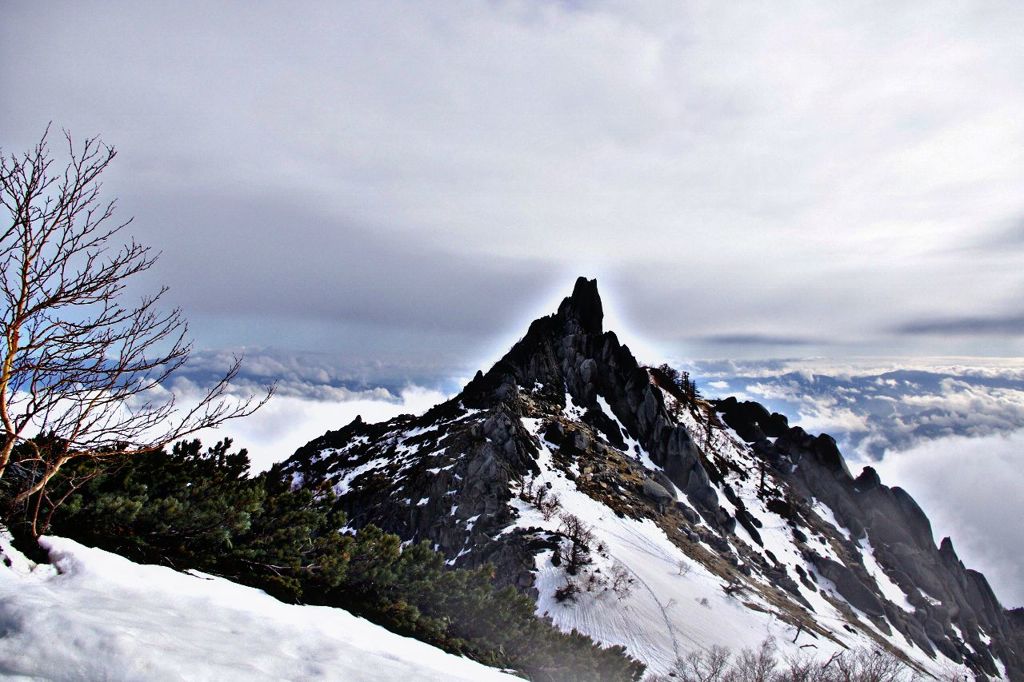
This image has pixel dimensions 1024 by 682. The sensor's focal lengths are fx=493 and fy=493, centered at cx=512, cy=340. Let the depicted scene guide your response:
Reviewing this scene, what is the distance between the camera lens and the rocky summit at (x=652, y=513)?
114ft

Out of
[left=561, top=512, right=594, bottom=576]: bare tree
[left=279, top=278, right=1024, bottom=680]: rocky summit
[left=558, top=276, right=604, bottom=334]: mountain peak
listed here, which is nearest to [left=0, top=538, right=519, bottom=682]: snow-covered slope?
[left=279, top=278, right=1024, bottom=680]: rocky summit

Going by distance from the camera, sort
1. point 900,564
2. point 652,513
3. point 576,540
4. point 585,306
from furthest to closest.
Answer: point 585,306 < point 900,564 < point 652,513 < point 576,540

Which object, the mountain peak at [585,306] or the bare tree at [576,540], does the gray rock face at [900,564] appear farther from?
the bare tree at [576,540]

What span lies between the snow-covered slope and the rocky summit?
17596 mm

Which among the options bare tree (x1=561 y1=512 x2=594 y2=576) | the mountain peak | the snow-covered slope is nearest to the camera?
the snow-covered slope

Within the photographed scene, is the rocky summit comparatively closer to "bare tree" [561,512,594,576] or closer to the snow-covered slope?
"bare tree" [561,512,594,576]

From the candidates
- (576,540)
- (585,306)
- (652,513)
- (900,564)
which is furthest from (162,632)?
(900,564)

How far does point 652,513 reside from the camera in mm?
52625

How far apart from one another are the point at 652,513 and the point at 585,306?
5075 centimetres

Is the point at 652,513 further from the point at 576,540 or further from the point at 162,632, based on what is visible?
the point at 162,632

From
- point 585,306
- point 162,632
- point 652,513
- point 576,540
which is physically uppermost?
point 585,306

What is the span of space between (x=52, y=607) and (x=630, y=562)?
3860 centimetres

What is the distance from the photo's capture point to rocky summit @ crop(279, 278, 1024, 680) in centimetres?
3462

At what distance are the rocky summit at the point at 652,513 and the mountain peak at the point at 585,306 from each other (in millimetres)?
435
